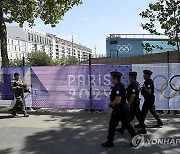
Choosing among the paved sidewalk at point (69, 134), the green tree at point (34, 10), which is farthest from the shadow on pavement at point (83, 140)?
the green tree at point (34, 10)

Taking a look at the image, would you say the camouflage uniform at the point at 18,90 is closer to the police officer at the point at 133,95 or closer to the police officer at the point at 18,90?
the police officer at the point at 18,90

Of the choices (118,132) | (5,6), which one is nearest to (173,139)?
(118,132)

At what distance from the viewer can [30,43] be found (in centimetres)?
14662

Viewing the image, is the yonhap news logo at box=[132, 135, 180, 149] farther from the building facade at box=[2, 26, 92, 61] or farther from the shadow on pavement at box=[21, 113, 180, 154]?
the building facade at box=[2, 26, 92, 61]

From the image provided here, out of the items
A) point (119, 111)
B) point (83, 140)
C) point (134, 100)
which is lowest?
point (83, 140)

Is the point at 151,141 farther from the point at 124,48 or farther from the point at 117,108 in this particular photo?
the point at 124,48

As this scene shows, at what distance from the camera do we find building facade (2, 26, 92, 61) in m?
128

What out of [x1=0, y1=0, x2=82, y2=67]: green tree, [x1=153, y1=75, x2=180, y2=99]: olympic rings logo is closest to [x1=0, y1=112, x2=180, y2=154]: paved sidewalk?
[x1=153, y1=75, x2=180, y2=99]: olympic rings logo

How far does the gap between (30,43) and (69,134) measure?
14321 cm

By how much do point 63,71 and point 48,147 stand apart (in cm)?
473

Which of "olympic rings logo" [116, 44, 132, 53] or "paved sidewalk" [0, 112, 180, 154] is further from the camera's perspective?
"olympic rings logo" [116, 44, 132, 53]

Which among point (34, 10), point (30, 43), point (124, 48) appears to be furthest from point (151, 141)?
point (30, 43)

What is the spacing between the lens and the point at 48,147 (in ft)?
21.9

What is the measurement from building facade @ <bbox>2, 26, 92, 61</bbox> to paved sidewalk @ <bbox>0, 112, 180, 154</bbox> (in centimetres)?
10547
